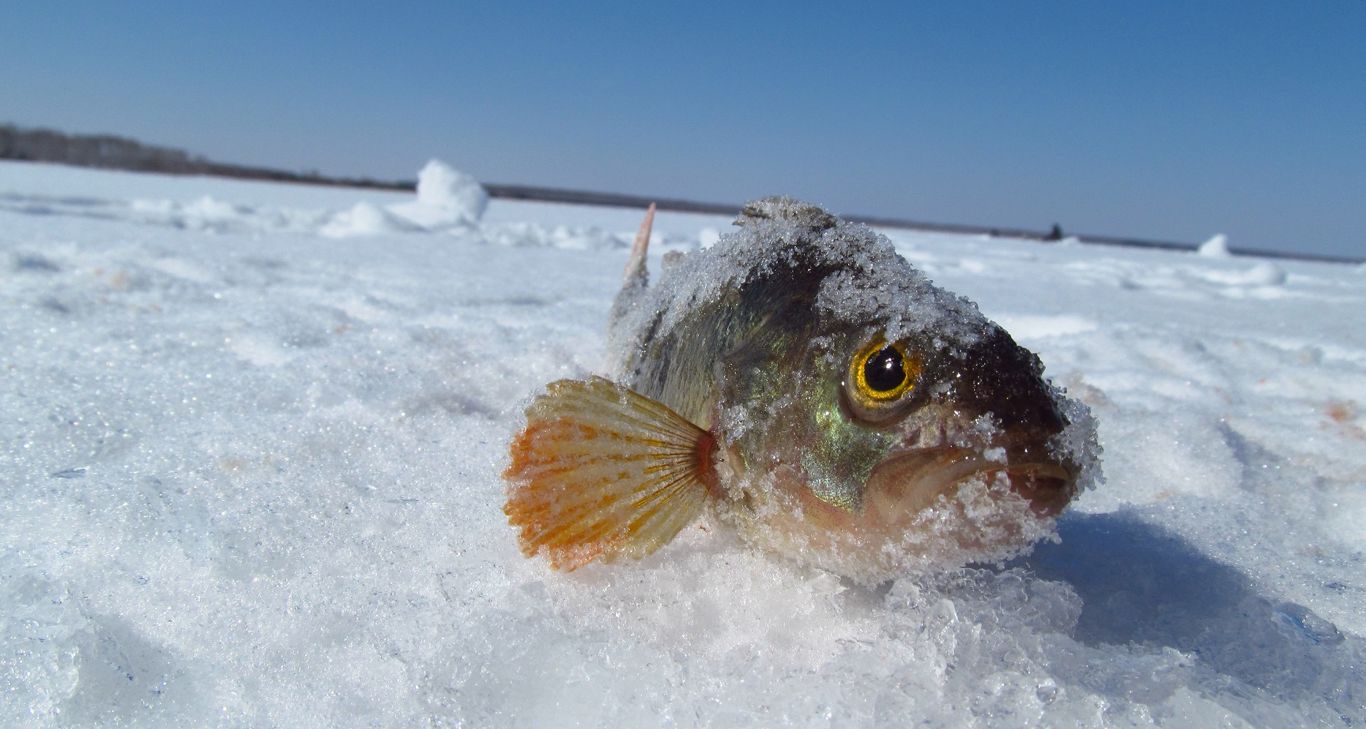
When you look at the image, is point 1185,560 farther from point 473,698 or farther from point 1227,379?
point 1227,379

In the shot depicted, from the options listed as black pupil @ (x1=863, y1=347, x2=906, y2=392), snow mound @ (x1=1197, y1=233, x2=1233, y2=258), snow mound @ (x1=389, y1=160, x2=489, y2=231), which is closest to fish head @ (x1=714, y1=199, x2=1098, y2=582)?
black pupil @ (x1=863, y1=347, x2=906, y2=392)

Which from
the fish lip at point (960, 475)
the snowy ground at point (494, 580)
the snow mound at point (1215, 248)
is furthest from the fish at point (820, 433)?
the snow mound at point (1215, 248)

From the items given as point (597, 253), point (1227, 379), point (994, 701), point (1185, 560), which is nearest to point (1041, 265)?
point (597, 253)

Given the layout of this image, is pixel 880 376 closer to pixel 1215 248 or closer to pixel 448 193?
pixel 448 193

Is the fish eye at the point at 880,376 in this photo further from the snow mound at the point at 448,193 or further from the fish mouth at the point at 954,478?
the snow mound at the point at 448,193

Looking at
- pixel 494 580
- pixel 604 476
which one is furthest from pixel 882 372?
pixel 494 580

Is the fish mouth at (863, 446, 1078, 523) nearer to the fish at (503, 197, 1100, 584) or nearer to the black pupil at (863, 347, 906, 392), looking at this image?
the fish at (503, 197, 1100, 584)

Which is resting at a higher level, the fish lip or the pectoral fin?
the fish lip
